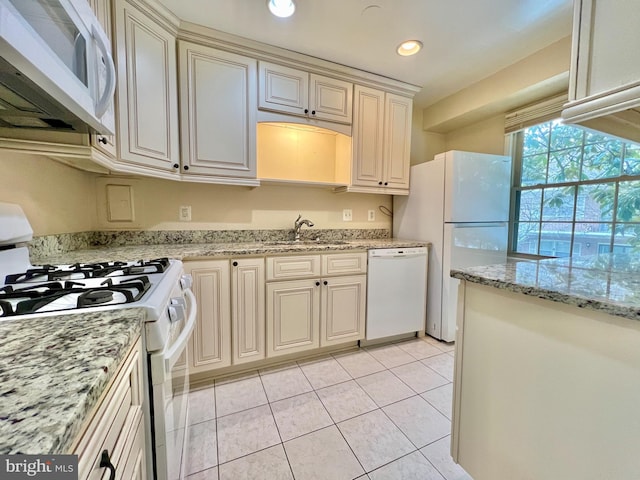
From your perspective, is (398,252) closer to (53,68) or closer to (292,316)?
(292,316)

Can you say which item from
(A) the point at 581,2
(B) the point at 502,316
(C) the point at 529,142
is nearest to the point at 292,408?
(B) the point at 502,316

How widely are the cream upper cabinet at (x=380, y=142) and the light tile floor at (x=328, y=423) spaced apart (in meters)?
1.49

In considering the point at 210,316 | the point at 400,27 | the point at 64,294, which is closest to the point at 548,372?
the point at 64,294

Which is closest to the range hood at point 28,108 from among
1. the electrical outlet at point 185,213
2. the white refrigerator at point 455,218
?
the electrical outlet at point 185,213

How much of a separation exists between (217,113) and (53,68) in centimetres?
124

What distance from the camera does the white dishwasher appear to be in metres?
2.17

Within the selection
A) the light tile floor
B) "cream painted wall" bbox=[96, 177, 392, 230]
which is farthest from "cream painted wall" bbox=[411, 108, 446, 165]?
the light tile floor

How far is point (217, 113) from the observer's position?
1812 mm

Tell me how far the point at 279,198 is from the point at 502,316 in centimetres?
183

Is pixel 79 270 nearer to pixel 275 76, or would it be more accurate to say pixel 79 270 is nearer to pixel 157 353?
pixel 157 353

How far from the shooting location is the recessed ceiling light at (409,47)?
1844 millimetres

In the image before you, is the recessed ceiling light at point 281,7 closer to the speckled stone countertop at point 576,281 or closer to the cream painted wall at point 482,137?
the speckled stone countertop at point 576,281

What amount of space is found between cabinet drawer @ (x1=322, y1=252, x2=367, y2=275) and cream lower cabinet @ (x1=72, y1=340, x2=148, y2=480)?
4.78ft

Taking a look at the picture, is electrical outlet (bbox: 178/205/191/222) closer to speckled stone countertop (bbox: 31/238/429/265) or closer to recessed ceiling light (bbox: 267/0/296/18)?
speckled stone countertop (bbox: 31/238/429/265)
